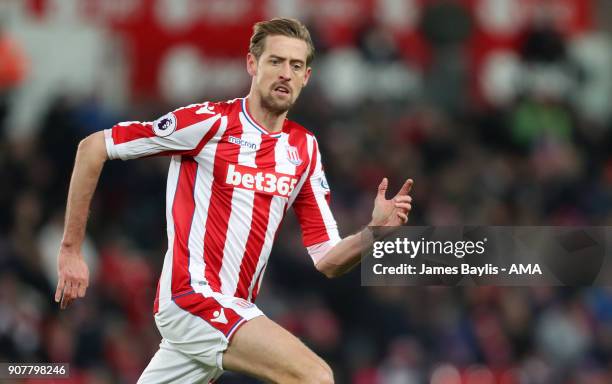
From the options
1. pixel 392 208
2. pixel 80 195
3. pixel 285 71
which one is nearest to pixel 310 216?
pixel 392 208

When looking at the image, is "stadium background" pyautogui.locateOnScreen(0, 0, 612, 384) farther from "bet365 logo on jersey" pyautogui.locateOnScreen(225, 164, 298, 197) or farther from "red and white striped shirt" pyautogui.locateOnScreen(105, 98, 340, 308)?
"bet365 logo on jersey" pyautogui.locateOnScreen(225, 164, 298, 197)

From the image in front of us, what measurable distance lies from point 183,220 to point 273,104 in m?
0.71

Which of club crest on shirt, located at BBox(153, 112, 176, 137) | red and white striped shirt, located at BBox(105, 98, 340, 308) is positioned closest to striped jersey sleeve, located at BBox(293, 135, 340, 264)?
red and white striped shirt, located at BBox(105, 98, 340, 308)

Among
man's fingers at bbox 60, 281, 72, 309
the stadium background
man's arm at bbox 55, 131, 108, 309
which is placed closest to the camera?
man's fingers at bbox 60, 281, 72, 309

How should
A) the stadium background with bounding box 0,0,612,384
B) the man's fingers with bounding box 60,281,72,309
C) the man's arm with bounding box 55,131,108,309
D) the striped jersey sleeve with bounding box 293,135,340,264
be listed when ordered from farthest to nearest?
1. the stadium background with bounding box 0,0,612,384
2. the striped jersey sleeve with bounding box 293,135,340,264
3. the man's arm with bounding box 55,131,108,309
4. the man's fingers with bounding box 60,281,72,309

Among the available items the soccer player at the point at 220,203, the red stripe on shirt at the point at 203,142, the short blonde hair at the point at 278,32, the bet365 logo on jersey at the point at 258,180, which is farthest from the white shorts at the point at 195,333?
the short blonde hair at the point at 278,32

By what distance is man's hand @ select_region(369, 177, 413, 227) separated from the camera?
5.89 m

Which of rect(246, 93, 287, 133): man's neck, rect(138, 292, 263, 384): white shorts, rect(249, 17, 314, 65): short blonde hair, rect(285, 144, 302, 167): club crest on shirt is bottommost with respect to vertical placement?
rect(138, 292, 263, 384): white shorts

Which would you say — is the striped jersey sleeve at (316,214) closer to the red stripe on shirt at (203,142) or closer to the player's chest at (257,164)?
the player's chest at (257,164)

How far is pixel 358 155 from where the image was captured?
13398 millimetres

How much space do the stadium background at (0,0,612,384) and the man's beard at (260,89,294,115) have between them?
4577 millimetres

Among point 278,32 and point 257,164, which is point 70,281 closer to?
point 257,164

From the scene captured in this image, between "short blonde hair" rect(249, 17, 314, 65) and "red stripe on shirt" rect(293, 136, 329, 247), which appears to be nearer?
"short blonde hair" rect(249, 17, 314, 65)

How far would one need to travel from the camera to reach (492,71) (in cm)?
1622
